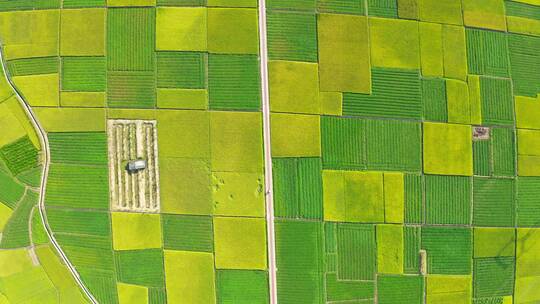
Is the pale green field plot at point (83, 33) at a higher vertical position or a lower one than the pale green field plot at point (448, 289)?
higher

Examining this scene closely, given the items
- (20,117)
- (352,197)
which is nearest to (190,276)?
(352,197)

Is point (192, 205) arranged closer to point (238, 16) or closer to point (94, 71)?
point (94, 71)

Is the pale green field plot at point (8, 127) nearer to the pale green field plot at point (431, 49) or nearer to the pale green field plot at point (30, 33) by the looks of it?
the pale green field plot at point (30, 33)

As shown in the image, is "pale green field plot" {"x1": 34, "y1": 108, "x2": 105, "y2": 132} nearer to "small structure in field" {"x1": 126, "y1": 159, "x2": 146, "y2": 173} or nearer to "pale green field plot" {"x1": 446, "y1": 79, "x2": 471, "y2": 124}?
"small structure in field" {"x1": 126, "y1": 159, "x2": 146, "y2": 173}

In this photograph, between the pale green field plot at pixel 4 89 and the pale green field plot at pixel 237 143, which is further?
the pale green field plot at pixel 4 89

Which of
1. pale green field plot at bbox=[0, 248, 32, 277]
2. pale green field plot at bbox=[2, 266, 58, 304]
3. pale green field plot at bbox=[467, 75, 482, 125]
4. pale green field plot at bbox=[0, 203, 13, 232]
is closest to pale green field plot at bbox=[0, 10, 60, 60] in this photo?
pale green field plot at bbox=[0, 203, 13, 232]

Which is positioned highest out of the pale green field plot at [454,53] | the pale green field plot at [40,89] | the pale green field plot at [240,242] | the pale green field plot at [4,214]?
the pale green field plot at [454,53]

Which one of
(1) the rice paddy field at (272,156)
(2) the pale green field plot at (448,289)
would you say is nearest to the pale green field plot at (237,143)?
(1) the rice paddy field at (272,156)

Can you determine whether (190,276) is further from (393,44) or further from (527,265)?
(527,265)
